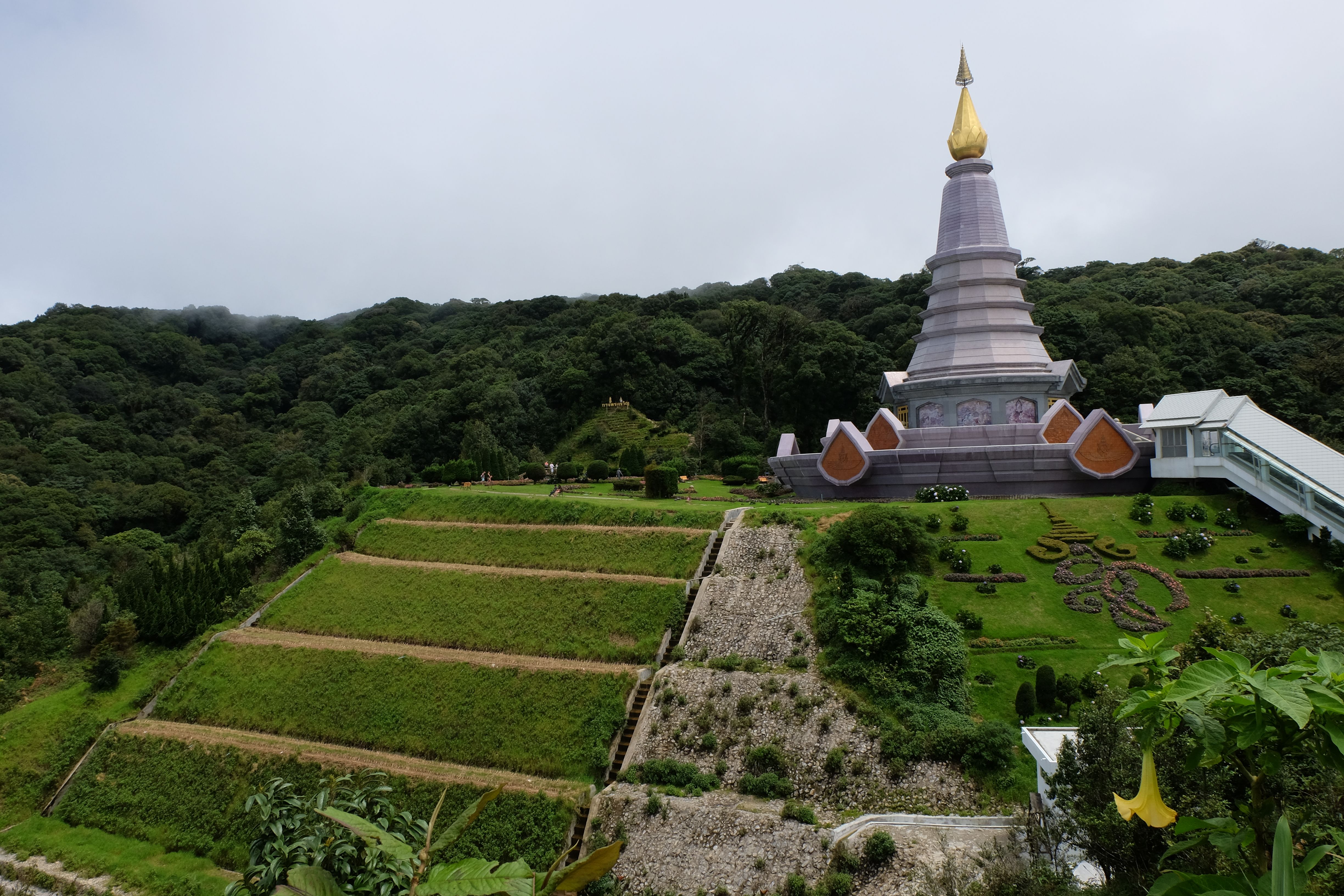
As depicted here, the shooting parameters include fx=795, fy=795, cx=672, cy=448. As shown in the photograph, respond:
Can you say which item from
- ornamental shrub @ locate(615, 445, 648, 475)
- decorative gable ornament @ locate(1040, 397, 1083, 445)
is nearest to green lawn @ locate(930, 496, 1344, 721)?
decorative gable ornament @ locate(1040, 397, 1083, 445)

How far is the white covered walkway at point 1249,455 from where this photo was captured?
19.5m

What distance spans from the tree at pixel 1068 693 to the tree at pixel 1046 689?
5.5 inches

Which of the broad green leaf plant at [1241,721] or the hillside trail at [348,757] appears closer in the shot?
the broad green leaf plant at [1241,721]

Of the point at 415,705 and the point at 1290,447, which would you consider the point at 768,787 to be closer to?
the point at 415,705

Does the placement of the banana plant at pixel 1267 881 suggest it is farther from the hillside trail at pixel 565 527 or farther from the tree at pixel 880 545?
the hillside trail at pixel 565 527

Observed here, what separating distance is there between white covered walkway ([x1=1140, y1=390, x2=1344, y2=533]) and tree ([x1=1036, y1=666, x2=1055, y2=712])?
30.2ft

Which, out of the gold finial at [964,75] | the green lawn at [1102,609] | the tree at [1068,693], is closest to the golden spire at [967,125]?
the gold finial at [964,75]

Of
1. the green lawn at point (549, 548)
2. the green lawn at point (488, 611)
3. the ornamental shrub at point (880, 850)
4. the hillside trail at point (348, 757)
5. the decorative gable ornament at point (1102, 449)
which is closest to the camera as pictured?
the ornamental shrub at point (880, 850)

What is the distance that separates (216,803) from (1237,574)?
24307 millimetres

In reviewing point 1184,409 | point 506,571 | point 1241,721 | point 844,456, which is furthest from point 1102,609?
point 1241,721

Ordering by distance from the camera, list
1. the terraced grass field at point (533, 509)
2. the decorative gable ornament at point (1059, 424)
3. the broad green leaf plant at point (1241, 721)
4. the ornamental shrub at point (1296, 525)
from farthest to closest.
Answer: the terraced grass field at point (533, 509) → the decorative gable ornament at point (1059, 424) → the ornamental shrub at point (1296, 525) → the broad green leaf plant at point (1241, 721)

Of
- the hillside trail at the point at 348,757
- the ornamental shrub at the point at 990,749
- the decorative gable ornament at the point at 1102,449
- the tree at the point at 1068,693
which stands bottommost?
the hillside trail at the point at 348,757

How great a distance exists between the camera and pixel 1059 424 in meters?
25.1

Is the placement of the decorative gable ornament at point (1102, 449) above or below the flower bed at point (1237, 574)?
above
